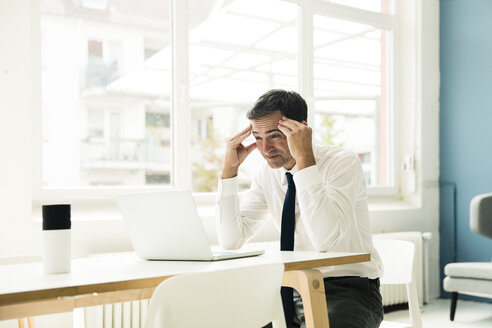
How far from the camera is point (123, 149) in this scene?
314 centimetres

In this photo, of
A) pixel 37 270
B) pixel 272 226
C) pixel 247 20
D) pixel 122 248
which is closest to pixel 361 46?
pixel 247 20

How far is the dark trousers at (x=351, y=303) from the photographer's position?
161 cm

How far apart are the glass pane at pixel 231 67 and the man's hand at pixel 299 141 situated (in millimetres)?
1632

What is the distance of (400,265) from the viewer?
2.18 metres

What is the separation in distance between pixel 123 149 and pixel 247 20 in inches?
51.5

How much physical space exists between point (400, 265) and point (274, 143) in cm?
78

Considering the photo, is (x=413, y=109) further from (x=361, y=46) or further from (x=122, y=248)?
(x=122, y=248)

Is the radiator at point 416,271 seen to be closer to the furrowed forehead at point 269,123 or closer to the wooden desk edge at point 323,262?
the furrowed forehead at point 269,123

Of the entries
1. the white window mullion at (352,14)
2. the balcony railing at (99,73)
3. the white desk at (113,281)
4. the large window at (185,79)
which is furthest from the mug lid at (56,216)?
the white window mullion at (352,14)

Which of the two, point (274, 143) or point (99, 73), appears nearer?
point (274, 143)

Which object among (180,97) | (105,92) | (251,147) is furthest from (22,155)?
(251,147)

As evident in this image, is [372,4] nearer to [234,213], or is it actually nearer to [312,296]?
[234,213]

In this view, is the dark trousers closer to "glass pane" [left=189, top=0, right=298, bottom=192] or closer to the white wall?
the white wall

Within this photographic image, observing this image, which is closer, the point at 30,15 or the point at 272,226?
the point at 30,15
